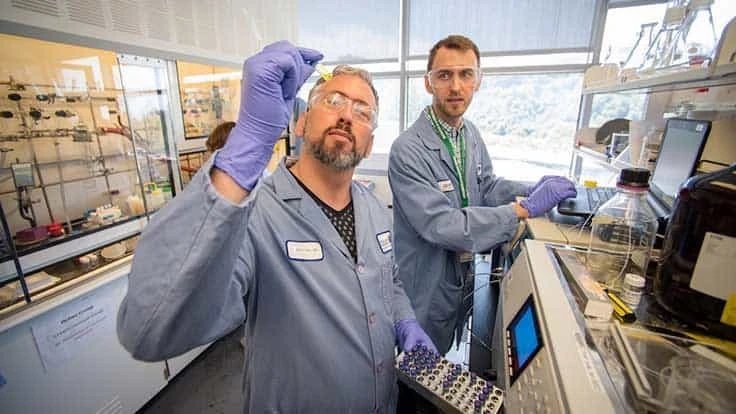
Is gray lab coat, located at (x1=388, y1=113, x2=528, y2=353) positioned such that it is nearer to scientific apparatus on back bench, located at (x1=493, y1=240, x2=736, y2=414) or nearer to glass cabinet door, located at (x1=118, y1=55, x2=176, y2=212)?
scientific apparatus on back bench, located at (x1=493, y1=240, x2=736, y2=414)

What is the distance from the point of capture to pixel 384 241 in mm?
1092

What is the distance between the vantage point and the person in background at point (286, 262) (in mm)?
533

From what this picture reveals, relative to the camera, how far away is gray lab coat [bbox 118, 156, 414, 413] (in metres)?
0.59

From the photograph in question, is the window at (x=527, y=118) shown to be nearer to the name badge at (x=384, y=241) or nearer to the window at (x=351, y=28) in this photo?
the window at (x=351, y=28)

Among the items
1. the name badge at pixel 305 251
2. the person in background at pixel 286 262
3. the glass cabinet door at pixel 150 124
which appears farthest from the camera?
the glass cabinet door at pixel 150 124

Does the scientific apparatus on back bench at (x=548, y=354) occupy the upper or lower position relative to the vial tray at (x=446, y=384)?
upper

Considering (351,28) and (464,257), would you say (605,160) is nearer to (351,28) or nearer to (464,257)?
(464,257)

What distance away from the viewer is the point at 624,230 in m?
0.93

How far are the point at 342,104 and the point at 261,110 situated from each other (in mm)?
424

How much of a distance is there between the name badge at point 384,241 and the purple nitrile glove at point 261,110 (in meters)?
0.51

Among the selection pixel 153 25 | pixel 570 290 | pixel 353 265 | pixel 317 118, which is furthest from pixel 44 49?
pixel 570 290

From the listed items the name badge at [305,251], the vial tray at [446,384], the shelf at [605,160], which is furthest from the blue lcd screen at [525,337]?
the shelf at [605,160]

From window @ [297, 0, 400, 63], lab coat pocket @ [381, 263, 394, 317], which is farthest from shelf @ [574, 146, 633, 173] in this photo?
window @ [297, 0, 400, 63]

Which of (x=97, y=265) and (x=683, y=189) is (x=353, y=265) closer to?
(x=683, y=189)
